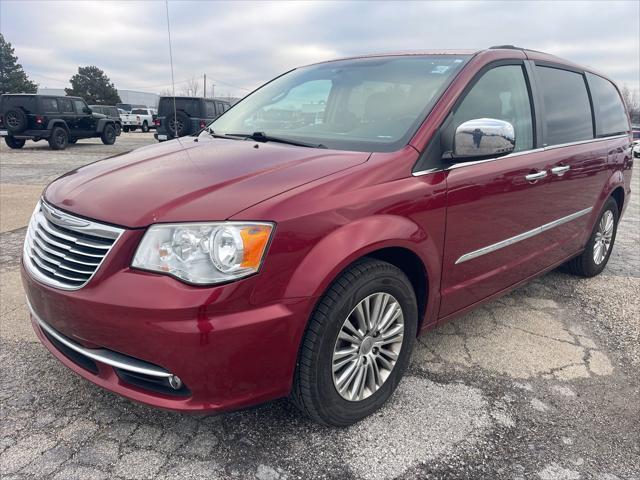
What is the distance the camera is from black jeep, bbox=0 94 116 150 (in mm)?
16750

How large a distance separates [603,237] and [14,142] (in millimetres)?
18748

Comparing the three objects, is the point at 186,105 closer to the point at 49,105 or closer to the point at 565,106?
the point at 49,105

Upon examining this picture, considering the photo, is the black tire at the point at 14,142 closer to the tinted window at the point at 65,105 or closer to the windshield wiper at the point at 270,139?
the tinted window at the point at 65,105

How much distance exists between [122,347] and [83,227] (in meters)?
0.51

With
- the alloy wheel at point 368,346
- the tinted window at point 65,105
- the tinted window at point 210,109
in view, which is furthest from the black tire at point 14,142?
the alloy wheel at point 368,346

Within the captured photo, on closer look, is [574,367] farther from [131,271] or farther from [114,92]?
[114,92]

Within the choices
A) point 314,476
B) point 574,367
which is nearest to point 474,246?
point 574,367

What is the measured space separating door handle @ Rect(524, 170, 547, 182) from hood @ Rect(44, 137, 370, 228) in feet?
4.17

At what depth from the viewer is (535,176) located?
3162 mm

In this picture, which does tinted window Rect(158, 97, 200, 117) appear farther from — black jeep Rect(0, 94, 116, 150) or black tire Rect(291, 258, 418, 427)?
black tire Rect(291, 258, 418, 427)

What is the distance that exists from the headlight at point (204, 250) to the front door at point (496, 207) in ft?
3.67

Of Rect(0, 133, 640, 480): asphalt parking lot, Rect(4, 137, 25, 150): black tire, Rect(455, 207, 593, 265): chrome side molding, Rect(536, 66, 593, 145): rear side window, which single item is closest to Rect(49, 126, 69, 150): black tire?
Rect(4, 137, 25, 150): black tire

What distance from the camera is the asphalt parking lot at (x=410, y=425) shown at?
83.4 inches

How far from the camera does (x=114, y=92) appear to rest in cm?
5894
